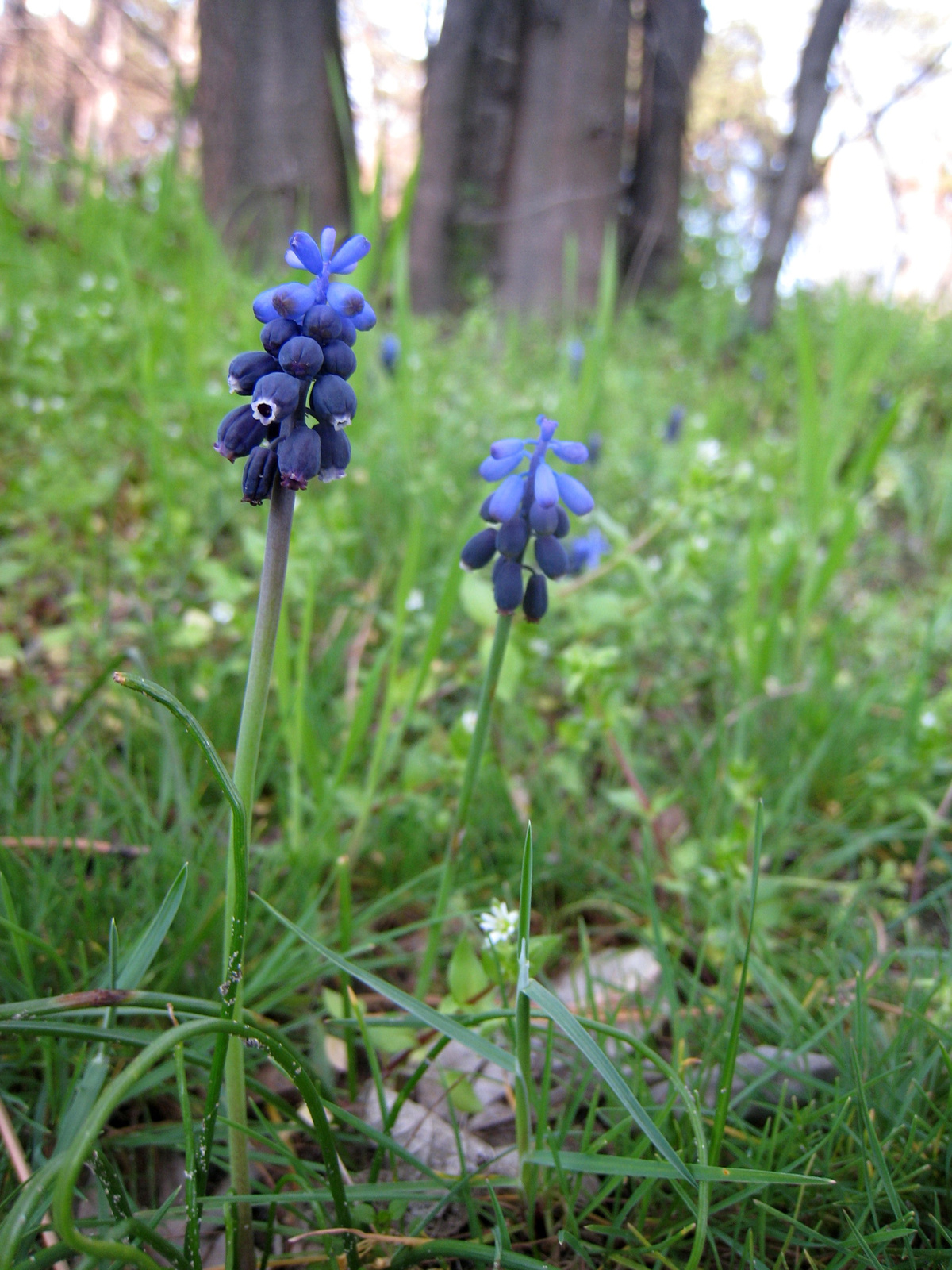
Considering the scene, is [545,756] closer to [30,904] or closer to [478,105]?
[30,904]

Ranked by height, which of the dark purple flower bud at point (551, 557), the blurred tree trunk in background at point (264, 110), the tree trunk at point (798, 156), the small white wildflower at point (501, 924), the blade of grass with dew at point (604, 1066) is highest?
the blurred tree trunk in background at point (264, 110)

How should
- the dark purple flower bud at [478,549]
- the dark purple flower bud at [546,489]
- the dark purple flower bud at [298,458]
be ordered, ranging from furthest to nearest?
the dark purple flower bud at [478,549] → the dark purple flower bud at [546,489] → the dark purple flower bud at [298,458]

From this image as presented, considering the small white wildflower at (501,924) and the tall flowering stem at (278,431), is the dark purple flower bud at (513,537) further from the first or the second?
the small white wildflower at (501,924)

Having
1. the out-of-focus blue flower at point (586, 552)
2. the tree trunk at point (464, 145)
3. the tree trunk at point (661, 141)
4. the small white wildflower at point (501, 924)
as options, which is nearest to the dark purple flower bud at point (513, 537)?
the small white wildflower at point (501, 924)

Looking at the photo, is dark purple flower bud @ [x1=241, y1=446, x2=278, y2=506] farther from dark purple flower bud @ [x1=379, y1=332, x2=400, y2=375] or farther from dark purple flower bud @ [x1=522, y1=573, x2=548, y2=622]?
dark purple flower bud @ [x1=379, y1=332, x2=400, y2=375]

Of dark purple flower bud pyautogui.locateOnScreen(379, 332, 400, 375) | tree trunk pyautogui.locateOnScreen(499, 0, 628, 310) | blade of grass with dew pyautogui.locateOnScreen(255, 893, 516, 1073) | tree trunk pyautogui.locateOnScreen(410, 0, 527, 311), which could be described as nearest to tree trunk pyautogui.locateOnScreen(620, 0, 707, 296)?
tree trunk pyautogui.locateOnScreen(499, 0, 628, 310)

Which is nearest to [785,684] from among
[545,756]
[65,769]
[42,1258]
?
[545,756]
